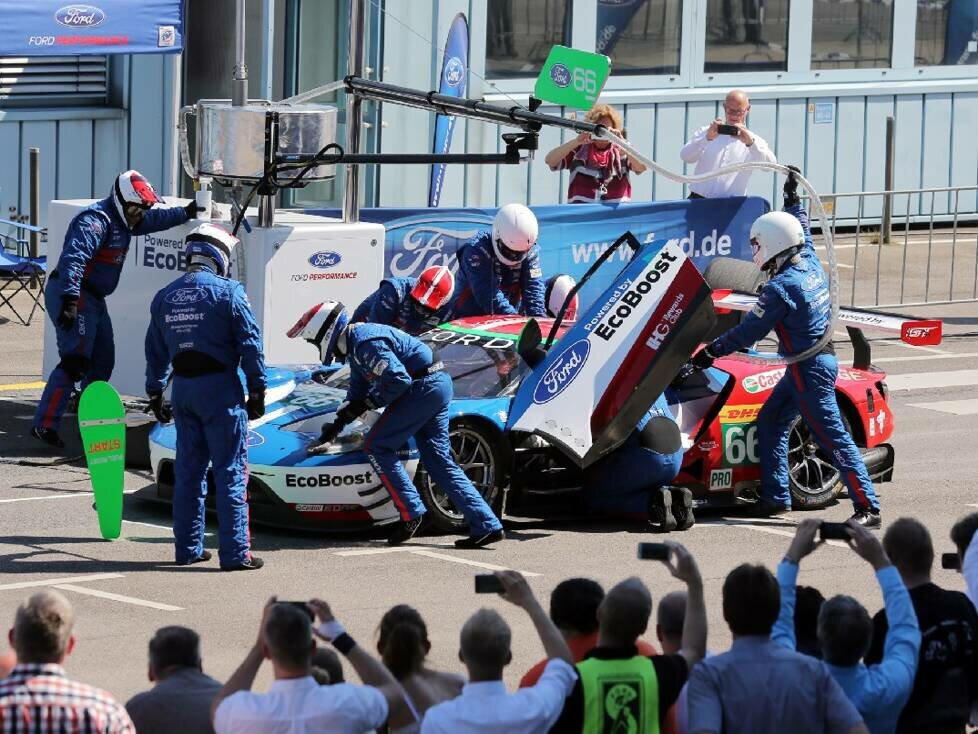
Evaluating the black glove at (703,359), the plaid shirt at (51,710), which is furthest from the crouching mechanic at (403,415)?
the plaid shirt at (51,710)

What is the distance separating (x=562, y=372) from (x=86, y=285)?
12.7ft

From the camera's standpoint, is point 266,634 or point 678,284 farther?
point 678,284

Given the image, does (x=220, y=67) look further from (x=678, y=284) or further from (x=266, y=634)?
(x=266, y=634)

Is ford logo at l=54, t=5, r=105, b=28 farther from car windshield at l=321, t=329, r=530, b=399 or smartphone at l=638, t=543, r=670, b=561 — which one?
smartphone at l=638, t=543, r=670, b=561

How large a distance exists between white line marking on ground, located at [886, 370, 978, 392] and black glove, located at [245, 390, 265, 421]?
7216mm

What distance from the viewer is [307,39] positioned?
73.0 ft

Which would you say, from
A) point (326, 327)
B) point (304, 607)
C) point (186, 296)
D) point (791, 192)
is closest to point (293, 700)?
point (304, 607)

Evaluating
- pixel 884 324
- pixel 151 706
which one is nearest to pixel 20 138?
pixel 884 324

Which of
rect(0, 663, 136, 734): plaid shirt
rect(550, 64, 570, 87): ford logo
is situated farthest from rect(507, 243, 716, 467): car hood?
rect(550, 64, 570, 87): ford logo

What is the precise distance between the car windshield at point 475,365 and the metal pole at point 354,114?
2683mm

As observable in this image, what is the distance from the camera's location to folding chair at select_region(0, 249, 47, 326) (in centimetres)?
1800

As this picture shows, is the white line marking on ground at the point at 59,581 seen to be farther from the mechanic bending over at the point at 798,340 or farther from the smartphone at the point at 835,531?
the smartphone at the point at 835,531

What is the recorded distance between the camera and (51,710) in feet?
18.5

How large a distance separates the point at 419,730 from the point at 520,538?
5.50 metres
